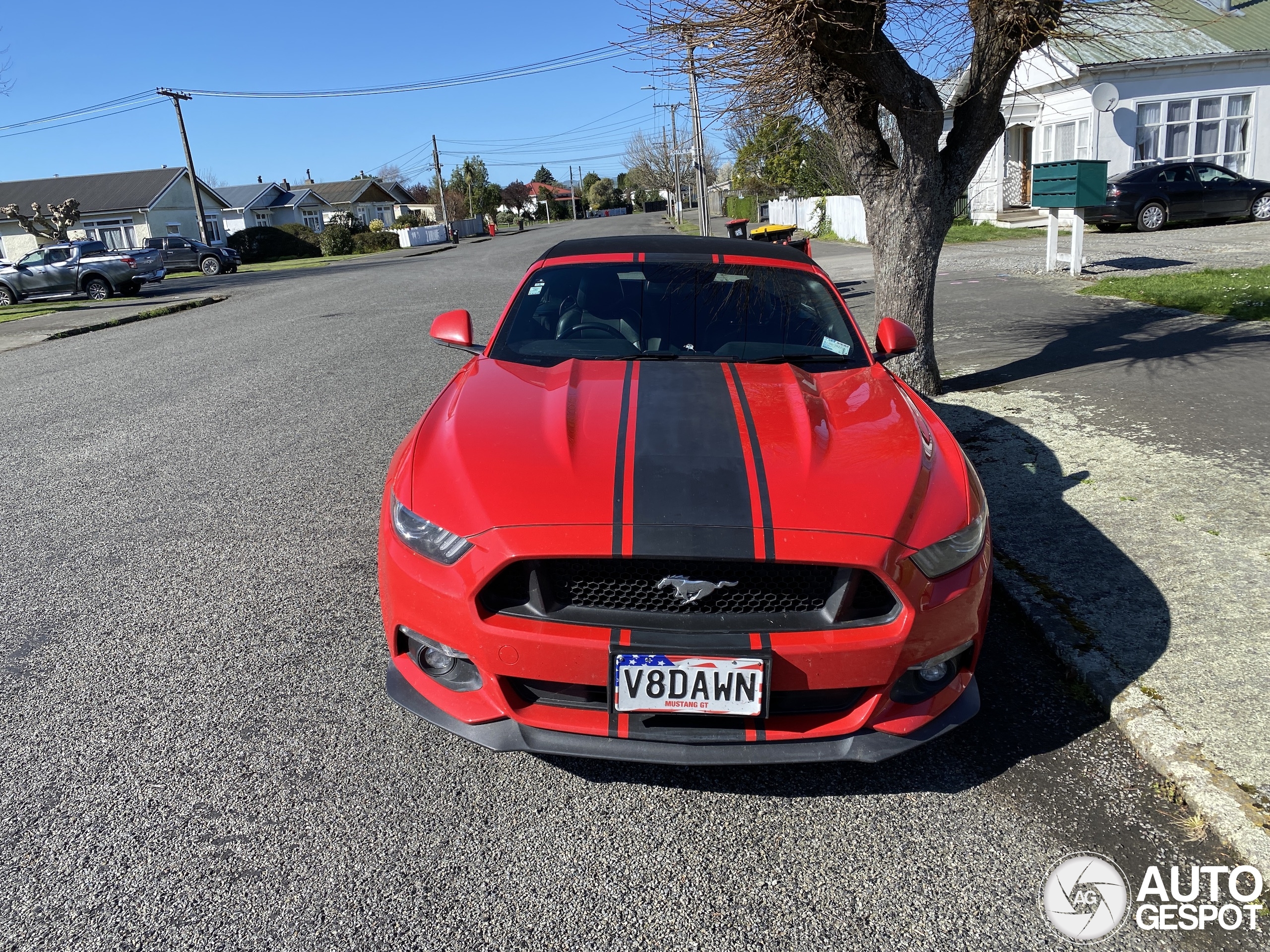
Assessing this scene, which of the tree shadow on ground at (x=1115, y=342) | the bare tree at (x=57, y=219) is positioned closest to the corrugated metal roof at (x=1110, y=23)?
the tree shadow on ground at (x=1115, y=342)

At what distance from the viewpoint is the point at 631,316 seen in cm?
412

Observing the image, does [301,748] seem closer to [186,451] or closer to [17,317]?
[186,451]

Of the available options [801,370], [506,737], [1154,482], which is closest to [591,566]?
[506,737]

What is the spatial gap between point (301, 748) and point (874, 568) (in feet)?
6.37

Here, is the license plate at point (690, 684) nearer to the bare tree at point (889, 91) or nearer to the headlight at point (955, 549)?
the headlight at point (955, 549)

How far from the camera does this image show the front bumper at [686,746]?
2480 millimetres

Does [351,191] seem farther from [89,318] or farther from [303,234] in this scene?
[89,318]

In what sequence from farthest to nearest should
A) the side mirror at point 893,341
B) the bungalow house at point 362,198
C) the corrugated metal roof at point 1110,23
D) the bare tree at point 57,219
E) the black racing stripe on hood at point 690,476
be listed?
the bungalow house at point 362,198, the bare tree at point 57,219, the corrugated metal roof at point 1110,23, the side mirror at point 893,341, the black racing stripe on hood at point 690,476

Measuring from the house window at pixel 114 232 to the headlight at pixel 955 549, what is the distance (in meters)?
66.6

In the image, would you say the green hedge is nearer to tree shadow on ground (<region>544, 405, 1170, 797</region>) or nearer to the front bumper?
tree shadow on ground (<region>544, 405, 1170, 797</region>)

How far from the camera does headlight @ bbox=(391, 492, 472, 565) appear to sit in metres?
2.64

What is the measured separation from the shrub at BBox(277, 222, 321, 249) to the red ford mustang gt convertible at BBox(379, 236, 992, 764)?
190ft

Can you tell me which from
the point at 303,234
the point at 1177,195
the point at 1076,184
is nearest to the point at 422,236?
the point at 303,234

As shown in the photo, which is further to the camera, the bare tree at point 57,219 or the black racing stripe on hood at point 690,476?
the bare tree at point 57,219
